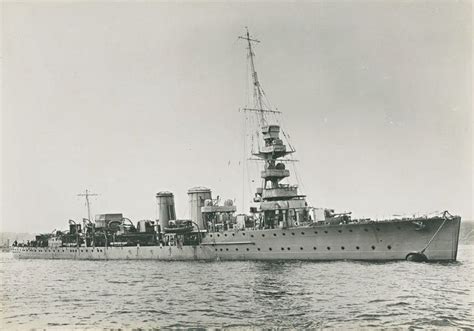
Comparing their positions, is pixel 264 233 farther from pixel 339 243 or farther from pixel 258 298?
pixel 258 298

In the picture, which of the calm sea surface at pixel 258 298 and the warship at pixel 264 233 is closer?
the calm sea surface at pixel 258 298

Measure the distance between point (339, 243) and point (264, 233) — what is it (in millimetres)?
5303

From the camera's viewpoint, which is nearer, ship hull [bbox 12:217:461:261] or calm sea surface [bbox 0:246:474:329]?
calm sea surface [bbox 0:246:474:329]

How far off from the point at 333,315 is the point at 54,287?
1560 cm

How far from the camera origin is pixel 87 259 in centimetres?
4522

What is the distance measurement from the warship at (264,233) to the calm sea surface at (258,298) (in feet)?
5.40

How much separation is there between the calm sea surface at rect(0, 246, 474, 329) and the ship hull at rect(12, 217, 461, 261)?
1437 millimetres

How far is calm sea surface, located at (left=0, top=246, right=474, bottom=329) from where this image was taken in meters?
15.4

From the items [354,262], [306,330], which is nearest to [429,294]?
[306,330]

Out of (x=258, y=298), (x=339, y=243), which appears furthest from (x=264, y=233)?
(x=258, y=298)

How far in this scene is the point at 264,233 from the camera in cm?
3253

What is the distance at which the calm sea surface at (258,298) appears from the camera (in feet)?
50.4

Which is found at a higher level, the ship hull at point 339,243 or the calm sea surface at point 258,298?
the ship hull at point 339,243

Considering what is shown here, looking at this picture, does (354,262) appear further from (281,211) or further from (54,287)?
(54,287)
